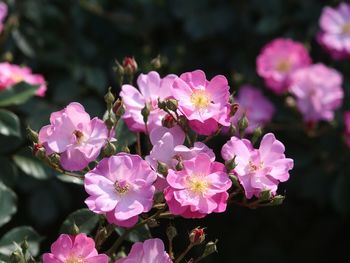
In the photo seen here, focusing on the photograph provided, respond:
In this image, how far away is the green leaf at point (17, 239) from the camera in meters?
1.63

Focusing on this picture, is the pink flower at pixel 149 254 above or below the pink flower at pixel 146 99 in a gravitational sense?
below

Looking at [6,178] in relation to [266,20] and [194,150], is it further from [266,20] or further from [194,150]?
[266,20]

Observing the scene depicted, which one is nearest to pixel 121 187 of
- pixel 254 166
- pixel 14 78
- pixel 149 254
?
pixel 149 254

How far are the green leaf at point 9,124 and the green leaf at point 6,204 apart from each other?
14cm

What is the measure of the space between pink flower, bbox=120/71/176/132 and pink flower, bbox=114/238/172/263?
9.6 inches

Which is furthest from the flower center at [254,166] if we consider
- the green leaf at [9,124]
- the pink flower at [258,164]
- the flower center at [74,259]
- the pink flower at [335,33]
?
the pink flower at [335,33]

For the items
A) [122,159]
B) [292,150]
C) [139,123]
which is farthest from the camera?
[292,150]

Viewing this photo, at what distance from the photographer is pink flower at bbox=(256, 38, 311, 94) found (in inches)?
98.3

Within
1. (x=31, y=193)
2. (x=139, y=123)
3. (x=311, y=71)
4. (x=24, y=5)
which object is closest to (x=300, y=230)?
(x=311, y=71)

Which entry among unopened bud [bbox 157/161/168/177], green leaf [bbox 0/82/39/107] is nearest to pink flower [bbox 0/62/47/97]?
green leaf [bbox 0/82/39/107]

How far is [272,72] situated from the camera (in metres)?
2.48

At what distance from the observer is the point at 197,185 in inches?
52.0

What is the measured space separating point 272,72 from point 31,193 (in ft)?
2.69

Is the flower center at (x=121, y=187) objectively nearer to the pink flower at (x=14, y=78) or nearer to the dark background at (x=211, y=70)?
the pink flower at (x=14, y=78)
